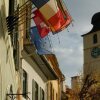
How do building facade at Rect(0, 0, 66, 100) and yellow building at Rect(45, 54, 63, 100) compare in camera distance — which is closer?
building facade at Rect(0, 0, 66, 100)

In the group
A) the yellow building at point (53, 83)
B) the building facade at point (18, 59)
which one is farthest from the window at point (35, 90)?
the yellow building at point (53, 83)

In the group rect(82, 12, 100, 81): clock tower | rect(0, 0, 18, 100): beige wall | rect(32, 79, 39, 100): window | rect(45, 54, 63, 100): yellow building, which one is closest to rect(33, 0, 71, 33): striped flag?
rect(0, 0, 18, 100): beige wall

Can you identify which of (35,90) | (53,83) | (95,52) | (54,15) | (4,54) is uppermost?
(95,52)

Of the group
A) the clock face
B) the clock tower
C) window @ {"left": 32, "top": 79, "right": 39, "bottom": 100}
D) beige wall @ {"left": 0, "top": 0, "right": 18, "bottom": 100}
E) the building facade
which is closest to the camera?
beige wall @ {"left": 0, "top": 0, "right": 18, "bottom": 100}

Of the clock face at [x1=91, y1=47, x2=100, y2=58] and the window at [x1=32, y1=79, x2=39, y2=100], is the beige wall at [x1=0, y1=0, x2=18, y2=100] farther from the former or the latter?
the clock face at [x1=91, y1=47, x2=100, y2=58]

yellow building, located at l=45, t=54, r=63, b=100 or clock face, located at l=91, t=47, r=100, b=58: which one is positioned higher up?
clock face, located at l=91, t=47, r=100, b=58

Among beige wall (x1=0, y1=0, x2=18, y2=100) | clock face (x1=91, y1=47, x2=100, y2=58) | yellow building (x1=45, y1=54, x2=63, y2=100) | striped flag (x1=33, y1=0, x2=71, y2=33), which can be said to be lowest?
beige wall (x1=0, y1=0, x2=18, y2=100)

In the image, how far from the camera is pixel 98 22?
11538 cm

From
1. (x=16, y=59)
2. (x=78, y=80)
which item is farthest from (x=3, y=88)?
(x=78, y=80)

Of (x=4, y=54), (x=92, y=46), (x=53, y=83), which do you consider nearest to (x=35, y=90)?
(x=53, y=83)

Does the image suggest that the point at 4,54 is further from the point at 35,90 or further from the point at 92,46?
the point at 92,46

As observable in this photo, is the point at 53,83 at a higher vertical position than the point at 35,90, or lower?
higher

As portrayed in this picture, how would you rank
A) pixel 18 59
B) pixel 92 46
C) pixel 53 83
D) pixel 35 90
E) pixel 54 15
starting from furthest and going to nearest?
pixel 92 46 → pixel 53 83 → pixel 35 90 → pixel 18 59 → pixel 54 15

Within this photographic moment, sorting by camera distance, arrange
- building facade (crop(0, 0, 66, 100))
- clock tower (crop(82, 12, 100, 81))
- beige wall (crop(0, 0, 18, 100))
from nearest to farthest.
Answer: beige wall (crop(0, 0, 18, 100))
building facade (crop(0, 0, 66, 100))
clock tower (crop(82, 12, 100, 81))
